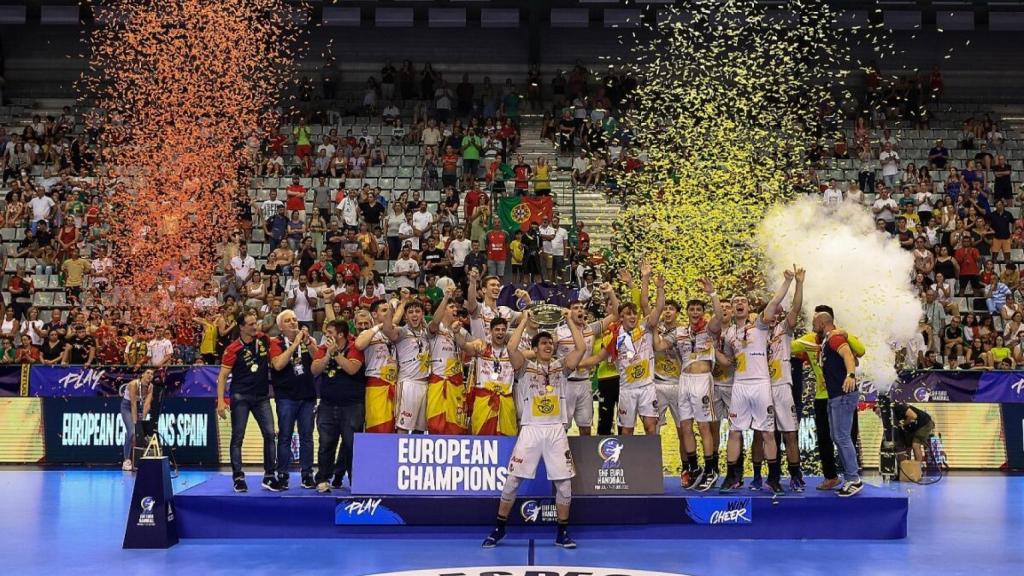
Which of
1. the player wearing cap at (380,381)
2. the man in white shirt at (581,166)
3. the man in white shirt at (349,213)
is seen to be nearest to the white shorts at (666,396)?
the player wearing cap at (380,381)

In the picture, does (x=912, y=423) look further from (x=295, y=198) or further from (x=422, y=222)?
→ (x=295, y=198)

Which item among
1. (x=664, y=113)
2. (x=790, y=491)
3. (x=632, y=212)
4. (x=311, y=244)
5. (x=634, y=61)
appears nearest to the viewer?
(x=790, y=491)

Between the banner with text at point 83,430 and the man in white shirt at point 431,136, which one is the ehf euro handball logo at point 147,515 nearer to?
the banner with text at point 83,430

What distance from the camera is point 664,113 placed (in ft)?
102

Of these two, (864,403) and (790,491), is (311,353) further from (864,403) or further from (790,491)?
(864,403)

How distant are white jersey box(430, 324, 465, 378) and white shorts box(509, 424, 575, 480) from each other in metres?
1.73

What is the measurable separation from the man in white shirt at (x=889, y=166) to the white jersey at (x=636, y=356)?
16542 mm

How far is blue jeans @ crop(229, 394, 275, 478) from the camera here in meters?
13.1

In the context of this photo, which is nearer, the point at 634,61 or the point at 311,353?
the point at 311,353

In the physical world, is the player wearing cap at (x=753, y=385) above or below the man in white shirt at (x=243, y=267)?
below

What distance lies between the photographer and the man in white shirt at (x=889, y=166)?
27.8m

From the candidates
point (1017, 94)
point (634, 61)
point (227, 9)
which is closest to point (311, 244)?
point (227, 9)

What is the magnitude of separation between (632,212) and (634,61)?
39.4ft

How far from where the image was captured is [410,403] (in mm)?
13227
